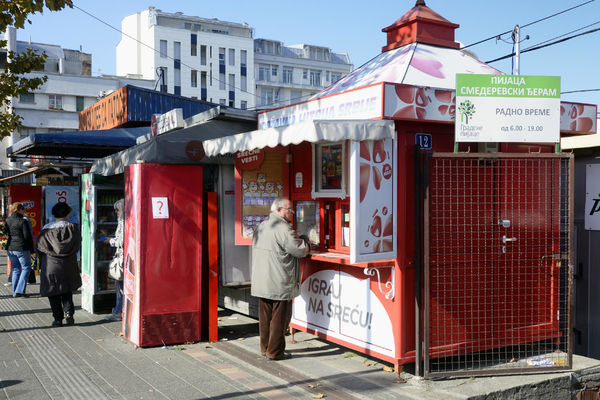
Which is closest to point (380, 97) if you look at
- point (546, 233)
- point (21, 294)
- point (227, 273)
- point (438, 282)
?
point (438, 282)

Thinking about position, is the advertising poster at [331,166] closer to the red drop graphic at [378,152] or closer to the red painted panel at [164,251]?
the red drop graphic at [378,152]

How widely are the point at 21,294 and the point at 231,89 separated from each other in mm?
53837

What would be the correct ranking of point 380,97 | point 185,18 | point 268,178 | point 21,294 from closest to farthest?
point 380,97 → point 268,178 → point 21,294 → point 185,18

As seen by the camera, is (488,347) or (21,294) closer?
(488,347)

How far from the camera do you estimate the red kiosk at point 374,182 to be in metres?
5.20

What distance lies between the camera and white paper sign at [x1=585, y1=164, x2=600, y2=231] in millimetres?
7008

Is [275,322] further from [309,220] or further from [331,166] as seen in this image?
[331,166]

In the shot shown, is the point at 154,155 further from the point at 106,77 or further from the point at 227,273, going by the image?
the point at 106,77

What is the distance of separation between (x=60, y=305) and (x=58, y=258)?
66 cm

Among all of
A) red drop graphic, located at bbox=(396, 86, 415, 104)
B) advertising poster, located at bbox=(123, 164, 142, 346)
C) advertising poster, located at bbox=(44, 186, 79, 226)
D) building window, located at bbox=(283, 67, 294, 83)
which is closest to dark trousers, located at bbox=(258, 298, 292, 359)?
advertising poster, located at bbox=(123, 164, 142, 346)

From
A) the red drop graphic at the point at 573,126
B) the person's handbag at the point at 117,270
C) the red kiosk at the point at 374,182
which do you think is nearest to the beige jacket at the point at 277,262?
the red kiosk at the point at 374,182

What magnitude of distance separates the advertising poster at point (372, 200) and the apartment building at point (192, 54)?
55.3 metres

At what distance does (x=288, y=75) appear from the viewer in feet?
227

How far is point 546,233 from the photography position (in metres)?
6.02
